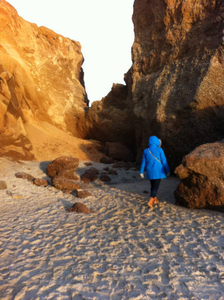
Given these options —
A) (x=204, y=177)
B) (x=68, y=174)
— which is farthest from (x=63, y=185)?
(x=204, y=177)

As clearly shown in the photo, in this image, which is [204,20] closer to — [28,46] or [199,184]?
[199,184]

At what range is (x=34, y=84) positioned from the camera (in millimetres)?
13125

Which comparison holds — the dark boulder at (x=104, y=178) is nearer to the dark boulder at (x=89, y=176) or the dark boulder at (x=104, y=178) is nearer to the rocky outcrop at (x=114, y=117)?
the dark boulder at (x=89, y=176)

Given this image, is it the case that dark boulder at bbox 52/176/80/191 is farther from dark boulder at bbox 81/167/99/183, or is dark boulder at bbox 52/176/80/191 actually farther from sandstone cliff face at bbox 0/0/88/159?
sandstone cliff face at bbox 0/0/88/159

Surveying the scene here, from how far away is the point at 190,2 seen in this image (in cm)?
830

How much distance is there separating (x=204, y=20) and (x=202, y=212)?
7.11m

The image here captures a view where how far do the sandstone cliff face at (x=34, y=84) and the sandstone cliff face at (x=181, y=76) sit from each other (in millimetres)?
5311

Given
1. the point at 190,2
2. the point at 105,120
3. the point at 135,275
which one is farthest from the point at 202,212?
the point at 105,120

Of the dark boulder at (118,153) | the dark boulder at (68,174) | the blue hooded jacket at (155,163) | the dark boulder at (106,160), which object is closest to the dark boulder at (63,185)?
the dark boulder at (68,174)

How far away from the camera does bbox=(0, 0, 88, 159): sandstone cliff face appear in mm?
9875

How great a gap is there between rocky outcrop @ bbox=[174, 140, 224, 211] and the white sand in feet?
0.85

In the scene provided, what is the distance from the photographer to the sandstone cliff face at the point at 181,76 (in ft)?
22.7

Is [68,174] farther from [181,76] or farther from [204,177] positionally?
[181,76]

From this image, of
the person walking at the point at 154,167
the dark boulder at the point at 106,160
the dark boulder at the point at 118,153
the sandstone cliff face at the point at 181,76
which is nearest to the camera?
the person walking at the point at 154,167
